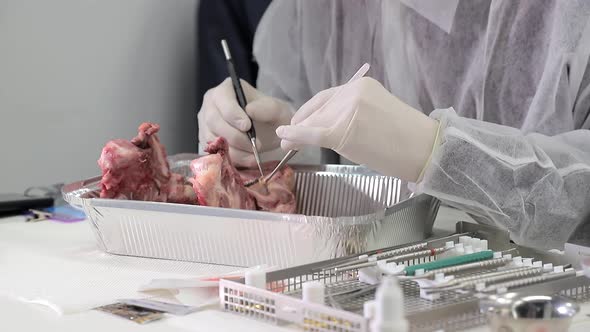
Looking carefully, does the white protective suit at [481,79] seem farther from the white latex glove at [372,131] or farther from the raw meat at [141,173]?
the raw meat at [141,173]

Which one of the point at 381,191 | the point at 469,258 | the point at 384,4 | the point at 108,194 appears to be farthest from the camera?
the point at 384,4

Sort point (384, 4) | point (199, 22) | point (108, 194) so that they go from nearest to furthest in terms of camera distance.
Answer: point (108, 194) → point (384, 4) → point (199, 22)

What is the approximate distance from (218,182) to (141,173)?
0.43 feet

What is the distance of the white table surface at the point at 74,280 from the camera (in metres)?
1.01

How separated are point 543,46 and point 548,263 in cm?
67

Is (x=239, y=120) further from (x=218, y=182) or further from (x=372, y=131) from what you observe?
(x=372, y=131)

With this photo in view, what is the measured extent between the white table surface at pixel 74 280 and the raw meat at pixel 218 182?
0.13 m

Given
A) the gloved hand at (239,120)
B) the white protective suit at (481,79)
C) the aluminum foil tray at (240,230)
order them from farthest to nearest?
1. the gloved hand at (239,120)
2. the white protective suit at (481,79)
3. the aluminum foil tray at (240,230)

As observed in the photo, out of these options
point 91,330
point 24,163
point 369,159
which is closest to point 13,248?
point 91,330

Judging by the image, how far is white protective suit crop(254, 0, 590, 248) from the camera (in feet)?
4.39

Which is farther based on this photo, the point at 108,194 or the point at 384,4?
the point at 384,4

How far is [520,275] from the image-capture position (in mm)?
1043

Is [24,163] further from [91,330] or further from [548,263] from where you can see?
[548,263]

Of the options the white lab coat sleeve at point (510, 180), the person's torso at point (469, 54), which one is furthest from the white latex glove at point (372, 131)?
the person's torso at point (469, 54)
